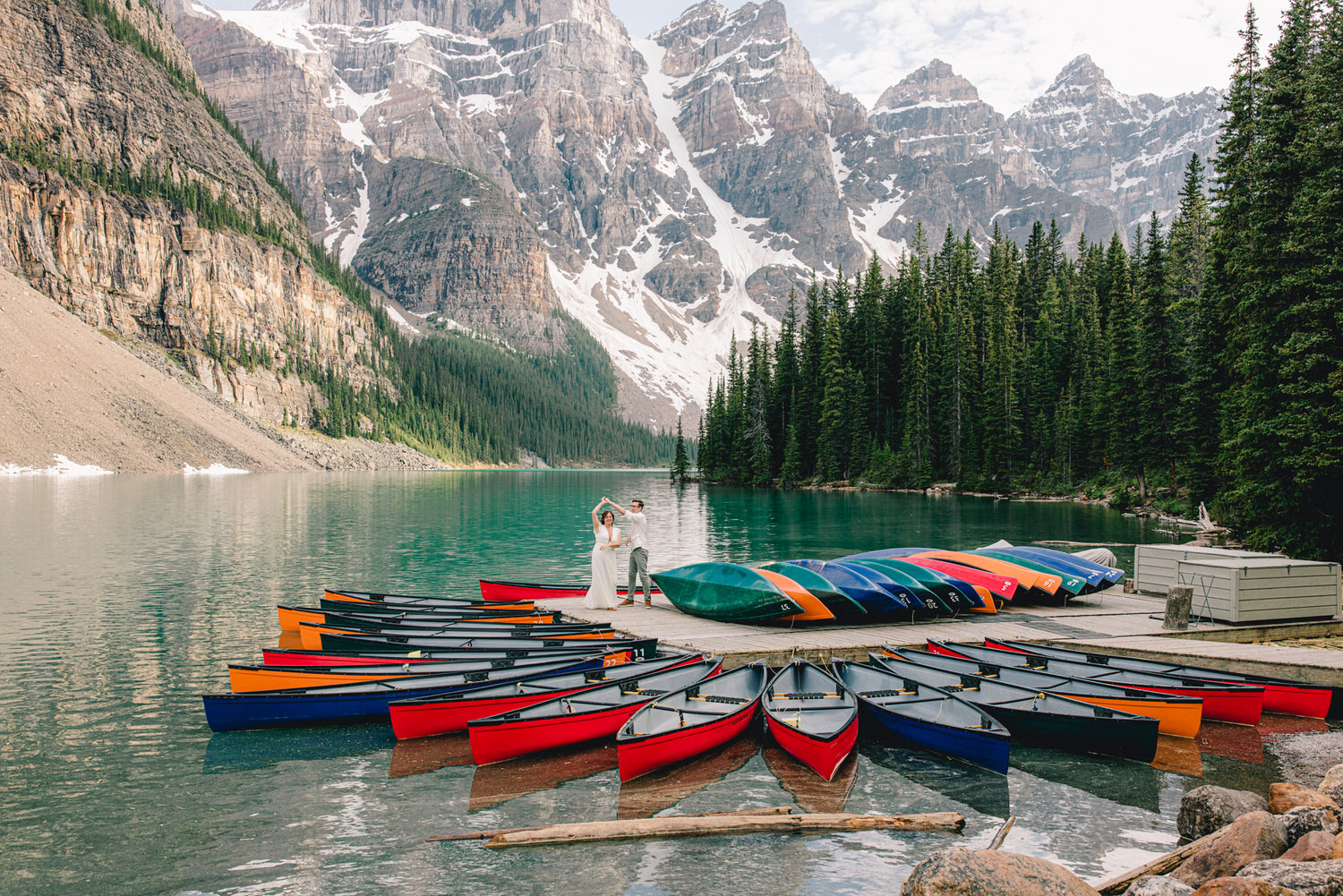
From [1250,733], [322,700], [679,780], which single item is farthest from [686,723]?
[1250,733]

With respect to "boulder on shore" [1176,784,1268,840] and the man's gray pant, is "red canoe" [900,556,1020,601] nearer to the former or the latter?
the man's gray pant

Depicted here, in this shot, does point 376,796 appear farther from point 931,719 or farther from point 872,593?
point 872,593

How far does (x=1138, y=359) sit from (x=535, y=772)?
62209 mm

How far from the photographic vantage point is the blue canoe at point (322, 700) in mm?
13352

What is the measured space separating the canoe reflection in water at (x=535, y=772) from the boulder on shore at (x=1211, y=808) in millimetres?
7675

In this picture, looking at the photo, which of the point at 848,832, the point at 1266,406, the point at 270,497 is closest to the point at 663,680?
the point at 848,832

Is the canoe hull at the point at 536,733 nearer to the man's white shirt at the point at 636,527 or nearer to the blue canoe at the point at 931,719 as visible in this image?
Result: the blue canoe at the point at 931,719

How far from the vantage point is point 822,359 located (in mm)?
97500

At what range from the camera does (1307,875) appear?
616 cm

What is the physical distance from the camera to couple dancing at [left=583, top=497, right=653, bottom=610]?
2022cm

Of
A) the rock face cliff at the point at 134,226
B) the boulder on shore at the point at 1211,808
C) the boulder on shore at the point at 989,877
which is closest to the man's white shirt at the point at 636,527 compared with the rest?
the boulder on shore at the point at 1211,808

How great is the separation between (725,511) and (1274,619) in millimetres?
48536

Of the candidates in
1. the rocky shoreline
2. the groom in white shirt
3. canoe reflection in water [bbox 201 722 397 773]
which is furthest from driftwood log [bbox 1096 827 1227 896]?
the groom in white shirt

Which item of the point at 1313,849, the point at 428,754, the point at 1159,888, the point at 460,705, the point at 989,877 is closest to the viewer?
the point at 989,877
